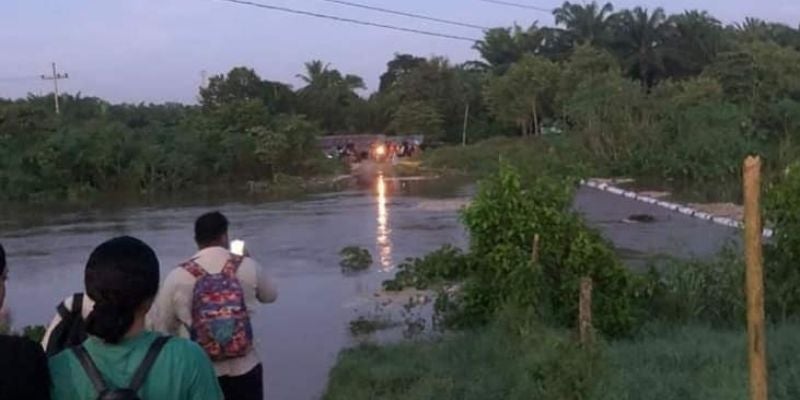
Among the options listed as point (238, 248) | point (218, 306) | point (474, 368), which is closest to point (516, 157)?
point (474, 368)

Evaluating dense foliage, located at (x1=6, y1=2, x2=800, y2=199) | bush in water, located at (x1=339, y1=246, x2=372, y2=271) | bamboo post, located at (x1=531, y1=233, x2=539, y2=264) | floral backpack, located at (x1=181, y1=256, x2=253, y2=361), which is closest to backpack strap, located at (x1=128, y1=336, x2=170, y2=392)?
floral backpack, located at (x1=181, y1=256, x2=253, y2=361)

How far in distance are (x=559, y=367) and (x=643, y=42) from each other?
194 ft

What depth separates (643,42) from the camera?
63.8 metres

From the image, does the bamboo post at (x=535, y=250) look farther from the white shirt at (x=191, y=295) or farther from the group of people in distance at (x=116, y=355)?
the group of people in distance at (x=116, y=355)

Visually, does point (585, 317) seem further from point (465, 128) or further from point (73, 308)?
point (465, 128)

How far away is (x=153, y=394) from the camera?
2.69 meters

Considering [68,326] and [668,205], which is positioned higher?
[68,326]

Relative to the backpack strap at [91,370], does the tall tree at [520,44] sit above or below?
above

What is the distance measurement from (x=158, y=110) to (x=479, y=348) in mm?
62041

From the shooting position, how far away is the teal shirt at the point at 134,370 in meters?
2.69

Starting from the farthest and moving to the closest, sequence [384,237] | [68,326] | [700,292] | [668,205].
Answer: [668,205] < [384,237] < [700,292] < [68,326]

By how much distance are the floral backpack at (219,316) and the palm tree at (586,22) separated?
61.7m

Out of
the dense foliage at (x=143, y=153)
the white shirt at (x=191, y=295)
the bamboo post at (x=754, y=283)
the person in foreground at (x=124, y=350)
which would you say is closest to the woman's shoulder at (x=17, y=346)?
the person in foreground at (x=124, y=350)

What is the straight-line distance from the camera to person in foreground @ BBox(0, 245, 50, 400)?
255 centimetres
